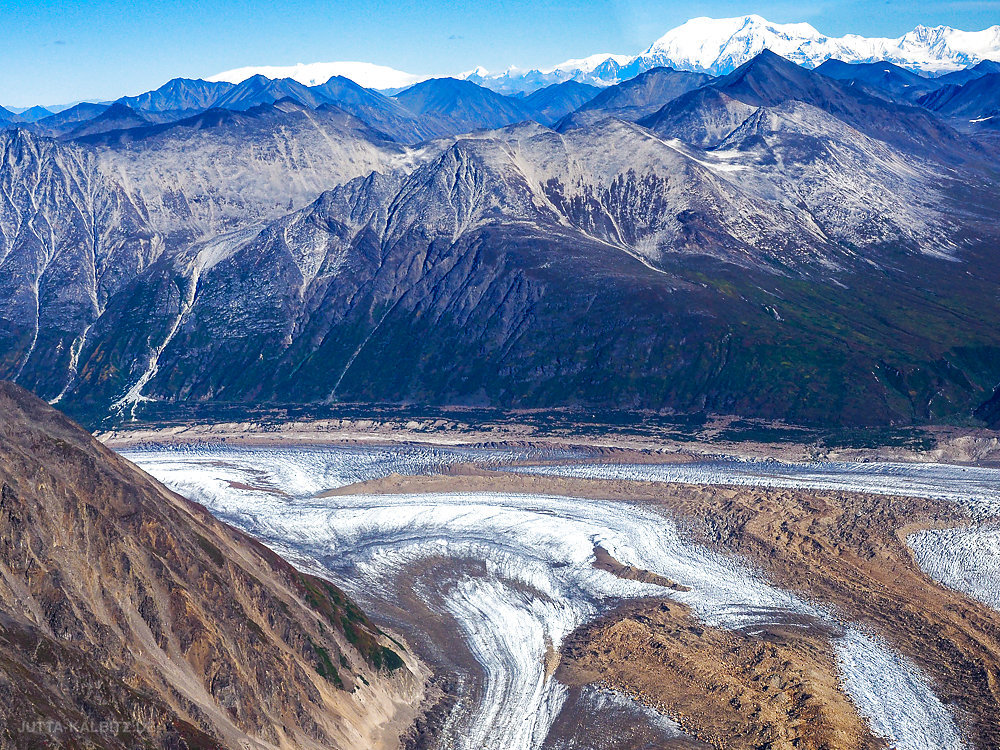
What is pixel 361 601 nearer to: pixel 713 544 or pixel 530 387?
pixel 713 544

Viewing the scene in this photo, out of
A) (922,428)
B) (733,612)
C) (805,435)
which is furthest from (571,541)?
(922,428)

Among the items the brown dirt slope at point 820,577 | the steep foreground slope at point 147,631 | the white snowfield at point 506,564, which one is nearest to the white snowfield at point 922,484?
the white snowfield at point 506,564

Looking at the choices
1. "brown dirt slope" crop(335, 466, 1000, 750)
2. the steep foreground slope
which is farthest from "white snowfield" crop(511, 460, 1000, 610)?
the steep foreground slope

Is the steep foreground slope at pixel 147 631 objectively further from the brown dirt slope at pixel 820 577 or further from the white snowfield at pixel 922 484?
the white snowfield at pixel 922 484

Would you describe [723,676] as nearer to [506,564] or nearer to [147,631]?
[506,564]

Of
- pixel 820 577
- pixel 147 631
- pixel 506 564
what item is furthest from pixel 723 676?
pixel 147 631

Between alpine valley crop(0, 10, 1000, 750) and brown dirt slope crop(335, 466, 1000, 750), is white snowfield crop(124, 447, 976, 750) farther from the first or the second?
brown dirt slope crop(335, 466, 1000, 750)

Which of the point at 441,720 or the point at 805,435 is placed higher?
the point at 805,435
